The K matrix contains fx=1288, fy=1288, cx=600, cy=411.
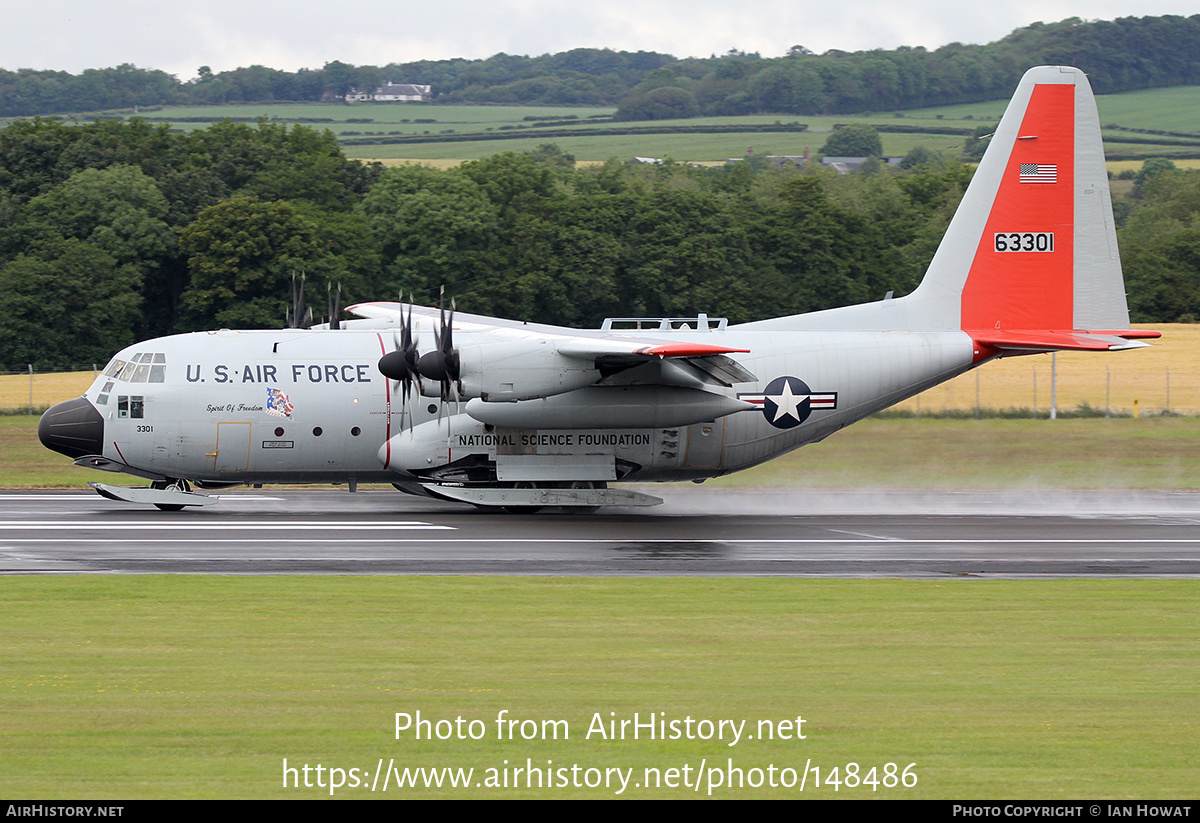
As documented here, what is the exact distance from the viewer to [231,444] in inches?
956

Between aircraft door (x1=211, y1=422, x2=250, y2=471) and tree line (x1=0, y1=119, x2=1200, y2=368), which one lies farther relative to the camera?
tree line (x1=0, y1=119, x2=1200, y2=368)

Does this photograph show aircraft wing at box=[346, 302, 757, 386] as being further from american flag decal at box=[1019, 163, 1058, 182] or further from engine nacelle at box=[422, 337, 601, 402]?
american flag decal at box=[1019, 163, 1058, 182]

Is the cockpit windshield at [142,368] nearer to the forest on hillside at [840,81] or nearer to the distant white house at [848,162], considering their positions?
the distant white house at [848,162]

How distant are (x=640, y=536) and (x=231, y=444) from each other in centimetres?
A: 805

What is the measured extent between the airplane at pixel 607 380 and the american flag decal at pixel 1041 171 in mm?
28

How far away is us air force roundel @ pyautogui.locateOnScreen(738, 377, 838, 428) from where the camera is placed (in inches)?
987

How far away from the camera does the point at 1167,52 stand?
177 metres

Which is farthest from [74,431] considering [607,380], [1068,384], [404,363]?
[1068,384]

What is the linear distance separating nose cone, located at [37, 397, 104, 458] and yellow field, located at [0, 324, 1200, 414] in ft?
67.5

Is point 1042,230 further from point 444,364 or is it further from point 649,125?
point 649,125

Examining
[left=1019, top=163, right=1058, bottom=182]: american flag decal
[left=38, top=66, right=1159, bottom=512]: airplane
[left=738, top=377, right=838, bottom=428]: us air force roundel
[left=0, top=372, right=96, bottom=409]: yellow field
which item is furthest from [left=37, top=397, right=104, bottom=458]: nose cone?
[left=0, top=372, right=96, bottom=409]: yellow field

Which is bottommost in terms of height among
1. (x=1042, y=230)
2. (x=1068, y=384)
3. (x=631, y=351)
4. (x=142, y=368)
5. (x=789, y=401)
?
(x=1068, y=384)

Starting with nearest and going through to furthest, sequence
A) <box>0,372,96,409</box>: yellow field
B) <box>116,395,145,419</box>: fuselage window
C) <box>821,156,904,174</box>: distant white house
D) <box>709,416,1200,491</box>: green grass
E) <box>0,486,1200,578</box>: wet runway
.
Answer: <box>0,486,1200,578</box>: wet runway, <box>116,395,145,419</box>: fuselage window, <box>709,416,1200,491</box>: green grass, <box>0,372,96,409</box>: yellow field, <box>821,156,904,174</box>: distant white house

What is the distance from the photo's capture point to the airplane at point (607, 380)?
2372cm
